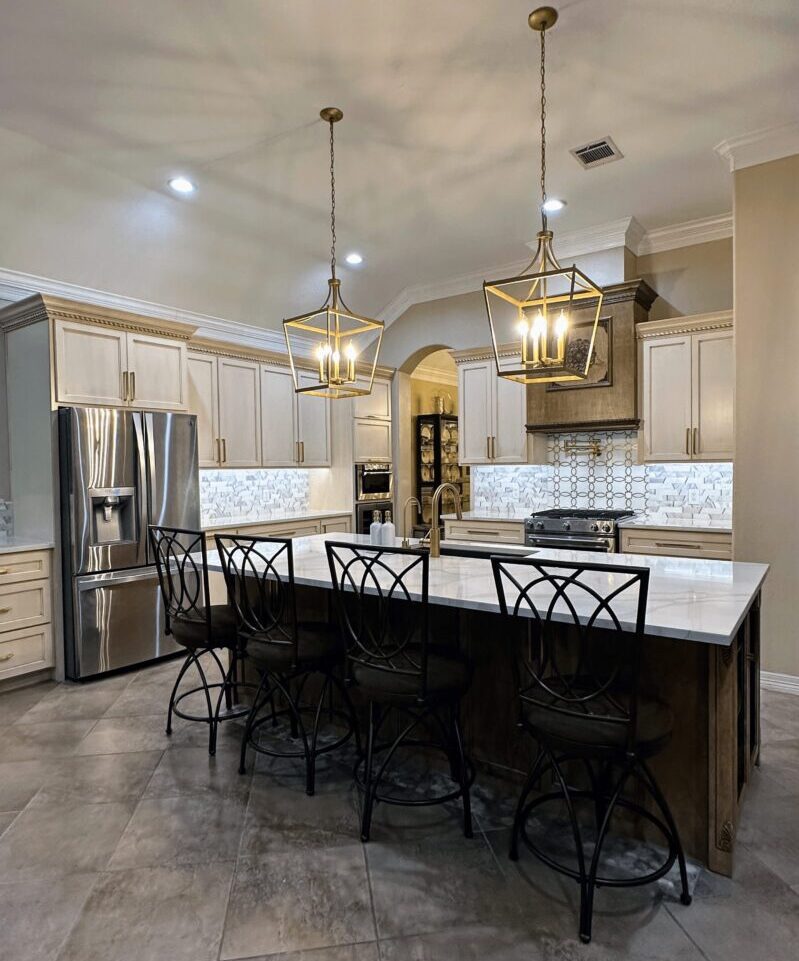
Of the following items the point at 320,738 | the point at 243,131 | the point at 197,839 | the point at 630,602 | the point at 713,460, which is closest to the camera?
the point at 630,602

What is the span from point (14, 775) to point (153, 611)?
1552 millimetres

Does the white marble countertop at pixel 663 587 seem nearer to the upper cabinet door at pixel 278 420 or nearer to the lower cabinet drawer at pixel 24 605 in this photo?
the lower cabinet drawer at pixel 24 605

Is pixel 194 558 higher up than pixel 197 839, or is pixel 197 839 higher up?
pixel 194 558

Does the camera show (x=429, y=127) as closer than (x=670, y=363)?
Yes

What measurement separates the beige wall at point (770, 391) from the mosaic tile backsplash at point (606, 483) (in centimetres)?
121

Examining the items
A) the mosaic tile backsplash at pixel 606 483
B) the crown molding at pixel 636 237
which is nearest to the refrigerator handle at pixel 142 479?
the mosaic tile backsplash at pixel 606 483

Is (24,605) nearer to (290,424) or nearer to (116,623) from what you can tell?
(116,623)

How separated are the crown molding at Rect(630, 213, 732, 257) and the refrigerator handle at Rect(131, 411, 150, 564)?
13.6 ft

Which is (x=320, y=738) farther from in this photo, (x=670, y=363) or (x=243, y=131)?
(x=670, y=363)

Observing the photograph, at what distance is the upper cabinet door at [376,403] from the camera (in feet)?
20.8

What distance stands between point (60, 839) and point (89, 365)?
2.81 meters

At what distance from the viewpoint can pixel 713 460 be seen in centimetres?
455

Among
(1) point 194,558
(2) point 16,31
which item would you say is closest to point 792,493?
(1) point 194,558

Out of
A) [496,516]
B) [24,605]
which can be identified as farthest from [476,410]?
[24,605]
